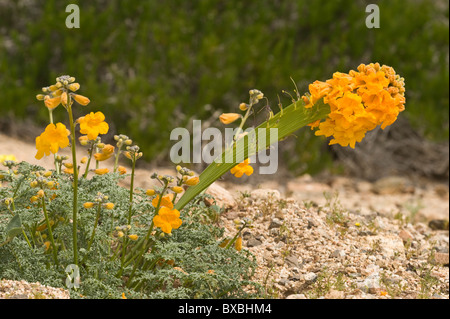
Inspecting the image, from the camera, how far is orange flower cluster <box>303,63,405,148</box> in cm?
203

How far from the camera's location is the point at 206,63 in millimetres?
5523

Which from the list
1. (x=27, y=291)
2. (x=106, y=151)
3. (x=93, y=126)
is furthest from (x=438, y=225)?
(x=27, y=291)

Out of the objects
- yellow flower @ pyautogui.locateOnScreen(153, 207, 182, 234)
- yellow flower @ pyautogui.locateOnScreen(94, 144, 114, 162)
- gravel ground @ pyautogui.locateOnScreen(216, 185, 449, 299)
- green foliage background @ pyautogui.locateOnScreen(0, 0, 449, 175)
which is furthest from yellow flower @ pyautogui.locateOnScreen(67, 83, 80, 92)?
green foliage background @ pyautogui.locateOnScreen(0, 0, 449, 175)

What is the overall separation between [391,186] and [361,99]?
358cm

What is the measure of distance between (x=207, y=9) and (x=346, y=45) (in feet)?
4.39

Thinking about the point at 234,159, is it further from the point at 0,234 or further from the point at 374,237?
the point at 374,237

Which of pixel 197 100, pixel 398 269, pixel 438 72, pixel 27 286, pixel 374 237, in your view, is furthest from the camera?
pixel 438 72

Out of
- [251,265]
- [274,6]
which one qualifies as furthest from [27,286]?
[274,6]

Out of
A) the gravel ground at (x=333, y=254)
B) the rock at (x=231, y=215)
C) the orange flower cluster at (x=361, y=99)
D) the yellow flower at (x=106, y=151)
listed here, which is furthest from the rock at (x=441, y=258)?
the yellow flower at (x=106, y=151)

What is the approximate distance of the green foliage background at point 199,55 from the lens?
5348 mm

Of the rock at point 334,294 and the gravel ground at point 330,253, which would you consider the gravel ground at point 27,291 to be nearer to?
the gravel ground at point 330,253

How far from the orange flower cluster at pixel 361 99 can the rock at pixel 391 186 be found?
11.3 feet

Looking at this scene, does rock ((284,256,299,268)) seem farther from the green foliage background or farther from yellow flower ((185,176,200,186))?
the green foliage background

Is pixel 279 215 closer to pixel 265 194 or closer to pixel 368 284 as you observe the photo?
pixel 265 194
